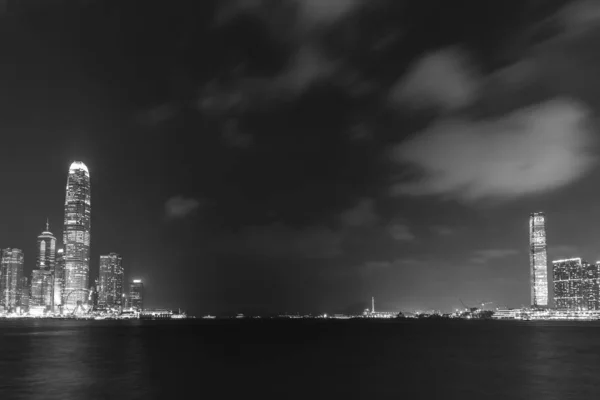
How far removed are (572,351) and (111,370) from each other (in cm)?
7242

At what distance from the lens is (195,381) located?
5444 cm

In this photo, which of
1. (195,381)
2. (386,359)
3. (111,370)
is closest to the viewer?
(195,381)

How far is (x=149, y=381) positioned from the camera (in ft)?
179

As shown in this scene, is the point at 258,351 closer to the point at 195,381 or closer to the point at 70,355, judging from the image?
the point at 70,355

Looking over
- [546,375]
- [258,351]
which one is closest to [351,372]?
[546,375]

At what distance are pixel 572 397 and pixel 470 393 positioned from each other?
8739mm

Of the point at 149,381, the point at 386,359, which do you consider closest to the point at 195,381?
the point at 149,381

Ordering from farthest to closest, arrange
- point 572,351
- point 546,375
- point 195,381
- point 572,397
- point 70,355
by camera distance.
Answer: point 572,351 < point 70,355 < point 546,375 < point 195,381 < point 572,397

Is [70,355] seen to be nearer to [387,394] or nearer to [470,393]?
[387,394]

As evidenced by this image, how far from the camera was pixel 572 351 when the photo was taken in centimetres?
8912

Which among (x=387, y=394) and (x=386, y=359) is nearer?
(x=387, y=394)

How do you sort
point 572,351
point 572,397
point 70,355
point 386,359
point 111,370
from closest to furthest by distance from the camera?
1. point 572,397
2. point 111,370
3. point 386,359
4. point 70,355
5. point 572,351

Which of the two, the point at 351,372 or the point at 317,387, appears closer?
the point at 317,387

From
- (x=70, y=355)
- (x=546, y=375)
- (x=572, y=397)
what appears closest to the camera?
(x=572, y=397)
